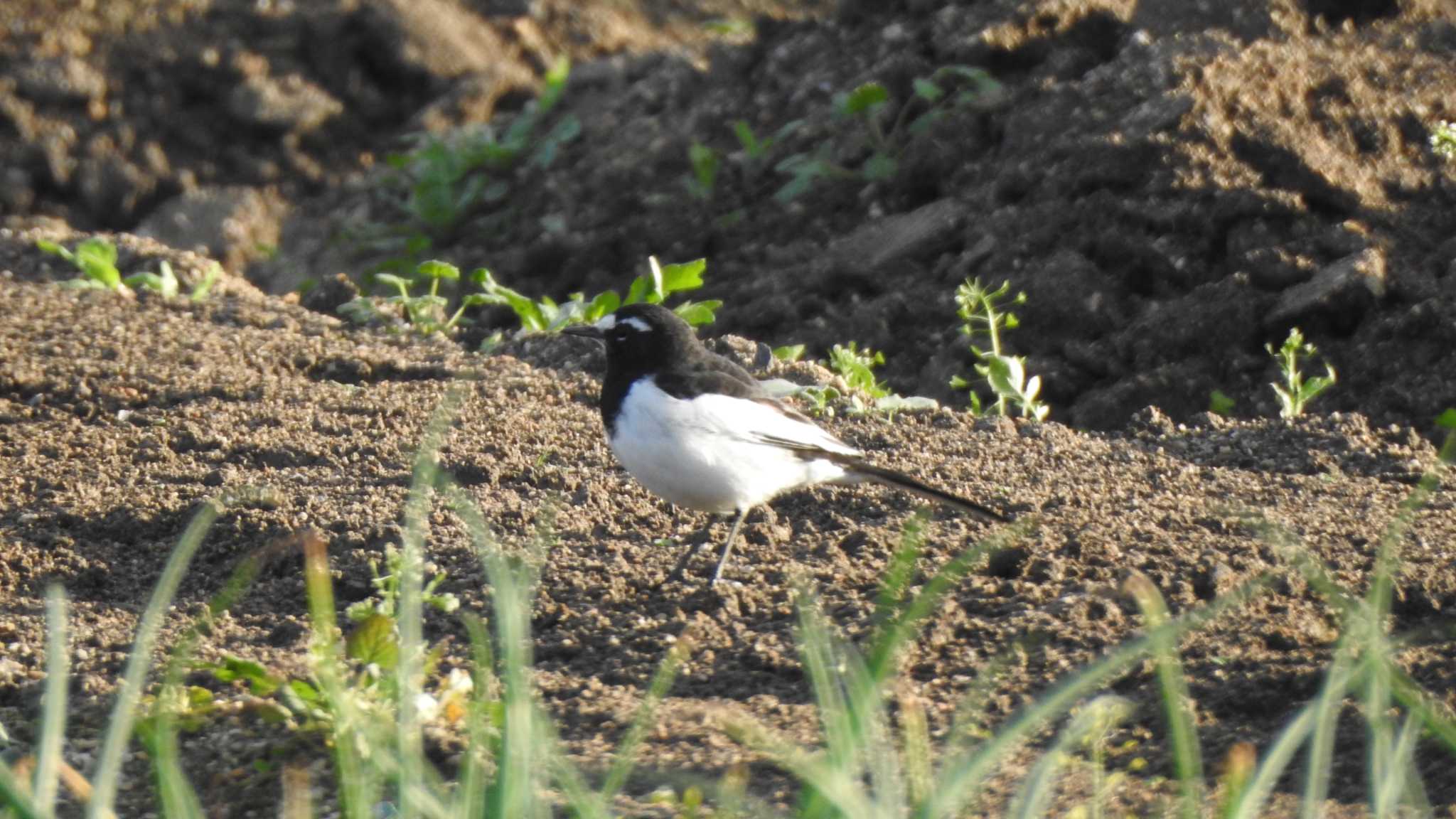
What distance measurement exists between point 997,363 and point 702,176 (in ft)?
8.39

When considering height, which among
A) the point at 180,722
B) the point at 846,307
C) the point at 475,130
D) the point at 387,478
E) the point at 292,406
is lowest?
the point at 180,722

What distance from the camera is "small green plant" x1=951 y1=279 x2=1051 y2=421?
5.69m

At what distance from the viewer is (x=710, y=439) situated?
4.49 m

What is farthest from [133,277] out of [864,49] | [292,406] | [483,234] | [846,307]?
[864,49]

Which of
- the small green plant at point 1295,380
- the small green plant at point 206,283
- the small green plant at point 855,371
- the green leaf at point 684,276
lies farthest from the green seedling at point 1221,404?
the small green plant at point 206,283

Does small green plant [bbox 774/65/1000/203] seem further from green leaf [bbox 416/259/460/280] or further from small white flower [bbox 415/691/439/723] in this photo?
small white flower [bbox 415/691/439/723]

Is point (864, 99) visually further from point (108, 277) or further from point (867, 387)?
point (108, 277)

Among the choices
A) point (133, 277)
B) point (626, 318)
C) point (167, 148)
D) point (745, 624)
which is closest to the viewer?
point (745, 624)

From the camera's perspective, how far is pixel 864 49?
8.33 meters

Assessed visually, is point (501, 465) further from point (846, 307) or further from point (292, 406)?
point (846, 307)

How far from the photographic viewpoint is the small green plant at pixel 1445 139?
246 inches

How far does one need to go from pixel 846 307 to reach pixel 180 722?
3798 millimetres

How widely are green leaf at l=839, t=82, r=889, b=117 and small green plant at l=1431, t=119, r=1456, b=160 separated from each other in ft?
7.16

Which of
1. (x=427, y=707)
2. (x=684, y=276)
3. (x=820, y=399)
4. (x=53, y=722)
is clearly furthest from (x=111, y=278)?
(x=53, y=722)
